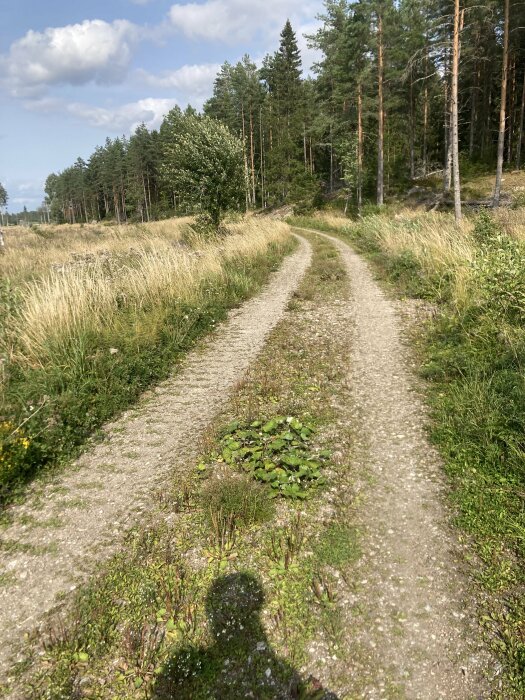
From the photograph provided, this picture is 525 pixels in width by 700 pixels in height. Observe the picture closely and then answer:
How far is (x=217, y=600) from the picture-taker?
2.61 meters

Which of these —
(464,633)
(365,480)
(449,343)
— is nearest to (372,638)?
(464,633)

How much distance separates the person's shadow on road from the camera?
2129 millimetres

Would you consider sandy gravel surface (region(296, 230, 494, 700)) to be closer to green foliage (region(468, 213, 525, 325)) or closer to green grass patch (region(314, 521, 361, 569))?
green grass patch (region(314, 521, 361, 569))

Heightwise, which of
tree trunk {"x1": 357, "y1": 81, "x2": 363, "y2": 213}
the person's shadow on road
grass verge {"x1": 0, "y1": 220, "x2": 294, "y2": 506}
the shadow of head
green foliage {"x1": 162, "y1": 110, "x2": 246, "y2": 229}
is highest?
tree trunk {"x1": 357, "y1": 81, "x2": 363, "y2": 213}

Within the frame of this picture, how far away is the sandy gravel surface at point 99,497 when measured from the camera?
2.71 m

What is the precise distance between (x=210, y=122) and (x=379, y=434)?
1868cm

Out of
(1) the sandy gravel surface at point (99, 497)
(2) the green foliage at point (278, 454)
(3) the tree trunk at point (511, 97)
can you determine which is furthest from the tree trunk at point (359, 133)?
(2) the green foliage at point (278, 454)

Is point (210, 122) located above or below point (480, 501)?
above

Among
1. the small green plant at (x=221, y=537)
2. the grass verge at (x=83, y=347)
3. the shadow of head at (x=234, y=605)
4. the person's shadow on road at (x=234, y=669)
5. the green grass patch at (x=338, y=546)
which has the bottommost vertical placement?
the person's shadow on road at (x=234, y=669)

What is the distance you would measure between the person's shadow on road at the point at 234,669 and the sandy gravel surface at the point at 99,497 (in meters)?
0.98

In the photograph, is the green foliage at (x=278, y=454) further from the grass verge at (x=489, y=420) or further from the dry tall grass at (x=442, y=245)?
the dry tall grass at (x=442, y=245)

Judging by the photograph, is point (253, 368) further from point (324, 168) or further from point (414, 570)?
point (324, 168)

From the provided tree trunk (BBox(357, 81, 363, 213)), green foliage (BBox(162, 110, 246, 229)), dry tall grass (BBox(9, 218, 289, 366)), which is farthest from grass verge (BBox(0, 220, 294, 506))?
tree trunk (BBox(357, 81, 363, 213))

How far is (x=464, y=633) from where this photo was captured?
2.34 m
